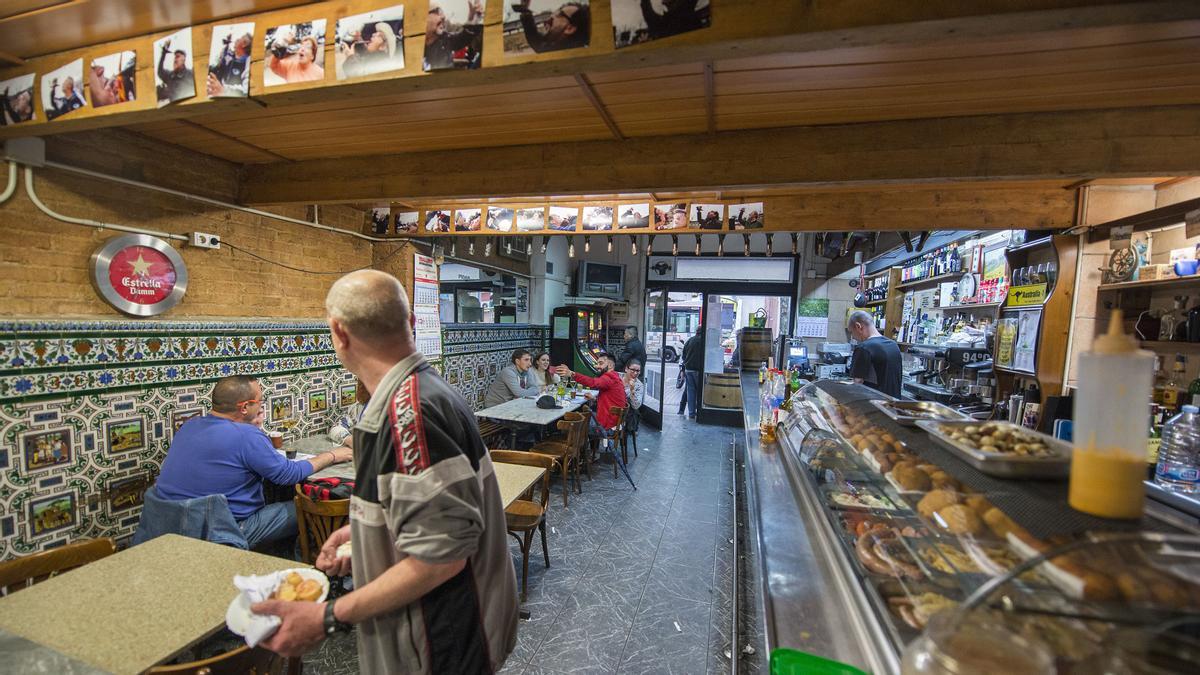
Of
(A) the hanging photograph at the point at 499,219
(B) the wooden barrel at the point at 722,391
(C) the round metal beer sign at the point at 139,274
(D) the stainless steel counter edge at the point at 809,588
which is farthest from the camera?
(B) the wooden barrel at the point at 722,391

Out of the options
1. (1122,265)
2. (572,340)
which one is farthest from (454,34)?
(572,340)

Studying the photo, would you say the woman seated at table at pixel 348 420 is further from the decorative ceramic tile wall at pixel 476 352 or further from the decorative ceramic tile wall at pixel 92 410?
the decorative ceramic tile wall at pixel 476 352

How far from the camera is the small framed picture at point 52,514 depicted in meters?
2.54

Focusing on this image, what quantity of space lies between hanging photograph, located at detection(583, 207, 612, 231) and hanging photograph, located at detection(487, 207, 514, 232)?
0.76 metres

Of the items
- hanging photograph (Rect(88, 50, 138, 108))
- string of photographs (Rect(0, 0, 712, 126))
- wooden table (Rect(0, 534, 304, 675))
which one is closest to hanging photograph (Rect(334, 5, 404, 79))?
string of photographs (Rect(0, 0, 712, 126))

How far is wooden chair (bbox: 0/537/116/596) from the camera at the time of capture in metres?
1.78

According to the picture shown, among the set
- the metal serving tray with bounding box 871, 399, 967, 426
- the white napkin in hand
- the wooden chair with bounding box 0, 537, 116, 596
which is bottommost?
the wooden chair with bounding box 0, 537, 116, 596

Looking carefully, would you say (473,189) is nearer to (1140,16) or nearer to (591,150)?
(591,150)

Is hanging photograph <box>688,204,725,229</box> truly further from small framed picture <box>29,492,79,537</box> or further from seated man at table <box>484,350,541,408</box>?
small framed picture <box>29,492,79,537</box>

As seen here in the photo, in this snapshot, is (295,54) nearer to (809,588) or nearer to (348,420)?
(809,588)

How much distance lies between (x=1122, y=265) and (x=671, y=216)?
320cm

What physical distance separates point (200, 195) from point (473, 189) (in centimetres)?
206

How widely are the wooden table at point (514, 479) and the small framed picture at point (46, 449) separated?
2407mm

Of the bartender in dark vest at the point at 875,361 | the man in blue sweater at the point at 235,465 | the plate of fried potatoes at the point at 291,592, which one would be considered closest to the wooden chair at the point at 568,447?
the man in blue sweater at the point at 235,465
